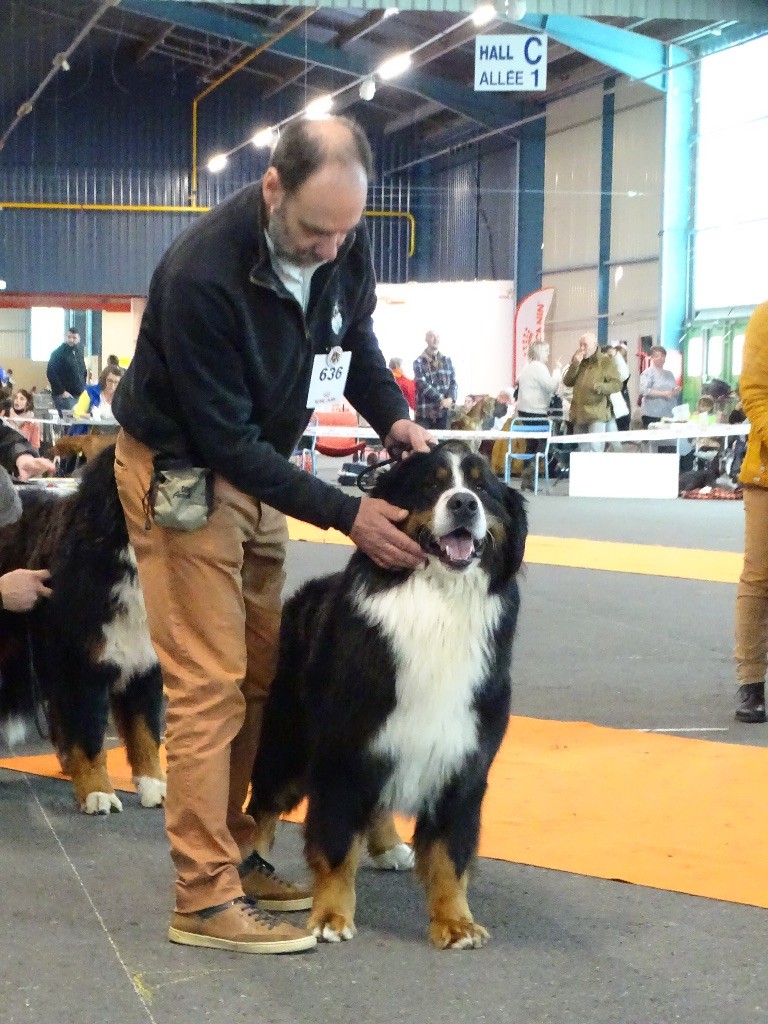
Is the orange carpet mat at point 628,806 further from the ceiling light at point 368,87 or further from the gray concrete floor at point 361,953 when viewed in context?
the ceiling light at point 368,87

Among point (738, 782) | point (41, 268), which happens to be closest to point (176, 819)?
point (738, 782)

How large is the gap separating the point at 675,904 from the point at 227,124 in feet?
82.7

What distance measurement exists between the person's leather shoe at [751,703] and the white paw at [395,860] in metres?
1.92

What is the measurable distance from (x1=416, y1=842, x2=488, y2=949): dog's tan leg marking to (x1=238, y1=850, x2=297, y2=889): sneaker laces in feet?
1.26

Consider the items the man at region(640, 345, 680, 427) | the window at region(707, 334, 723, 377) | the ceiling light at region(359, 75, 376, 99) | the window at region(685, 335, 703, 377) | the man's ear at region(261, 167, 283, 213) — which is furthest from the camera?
the window at region(685, 335, 703, 377)

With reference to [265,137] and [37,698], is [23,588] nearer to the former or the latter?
[37,698]

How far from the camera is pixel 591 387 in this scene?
16.0 m

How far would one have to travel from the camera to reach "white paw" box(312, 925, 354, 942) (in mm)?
2688

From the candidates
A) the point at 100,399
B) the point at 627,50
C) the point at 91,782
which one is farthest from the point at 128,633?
the point at 627,50

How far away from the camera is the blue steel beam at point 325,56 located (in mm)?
21344

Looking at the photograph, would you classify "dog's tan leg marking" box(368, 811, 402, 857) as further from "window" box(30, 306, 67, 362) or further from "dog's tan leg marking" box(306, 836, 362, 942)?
"window" box(30, 306, 67, 362)

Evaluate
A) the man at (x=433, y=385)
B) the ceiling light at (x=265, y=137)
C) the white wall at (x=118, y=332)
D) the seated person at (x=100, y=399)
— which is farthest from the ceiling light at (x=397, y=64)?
the white wall at (x=118, y=332)

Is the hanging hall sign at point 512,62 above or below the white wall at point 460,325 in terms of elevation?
above

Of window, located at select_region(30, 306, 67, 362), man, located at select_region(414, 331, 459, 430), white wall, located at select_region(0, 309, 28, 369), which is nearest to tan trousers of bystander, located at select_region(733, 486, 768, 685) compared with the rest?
man, located at select_region(414, 331, 459, 430)
